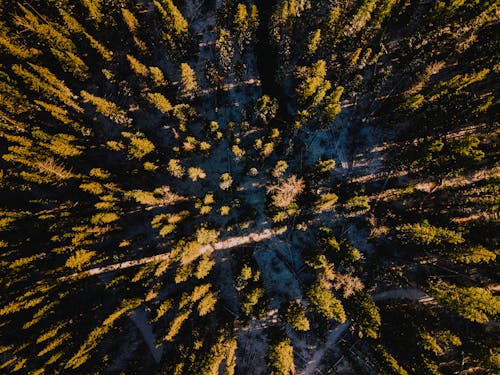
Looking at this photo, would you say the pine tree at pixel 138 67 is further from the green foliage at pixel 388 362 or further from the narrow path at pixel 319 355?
the green foliage at pixel 388 362

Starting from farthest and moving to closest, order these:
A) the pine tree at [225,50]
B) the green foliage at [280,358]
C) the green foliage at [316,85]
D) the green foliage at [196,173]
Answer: the green foliage at [196,173], the pine tree at [225,50], the green foliage at [316,85], the green foliage at [280,358]

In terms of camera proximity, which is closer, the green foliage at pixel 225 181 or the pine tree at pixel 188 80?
the pine tree at pixel 188 80

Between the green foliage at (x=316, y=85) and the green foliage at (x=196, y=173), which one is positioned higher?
the green foliage at (x=316, y=85)

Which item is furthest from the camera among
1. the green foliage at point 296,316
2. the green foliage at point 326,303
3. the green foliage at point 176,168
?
the green foliage at point 176,168

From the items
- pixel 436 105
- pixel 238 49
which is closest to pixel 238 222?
pixel 238 49

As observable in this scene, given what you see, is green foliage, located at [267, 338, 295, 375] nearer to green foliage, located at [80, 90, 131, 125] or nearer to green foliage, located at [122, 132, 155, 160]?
Answer: green foliage, located at [122, 132, 155, 160]

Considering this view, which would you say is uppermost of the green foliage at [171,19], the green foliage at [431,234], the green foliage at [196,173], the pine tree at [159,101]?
the green foliage at [171,19]

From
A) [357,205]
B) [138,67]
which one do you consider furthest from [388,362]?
[138,67]

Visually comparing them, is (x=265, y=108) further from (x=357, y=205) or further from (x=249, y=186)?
(x=357, y=205)

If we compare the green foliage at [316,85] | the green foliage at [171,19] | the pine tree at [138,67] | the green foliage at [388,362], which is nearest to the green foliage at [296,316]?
the green foliage at [388,362]
